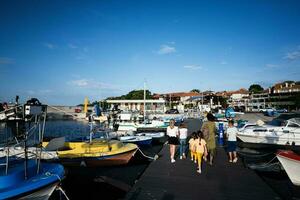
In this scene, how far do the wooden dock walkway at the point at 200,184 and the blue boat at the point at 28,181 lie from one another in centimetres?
254

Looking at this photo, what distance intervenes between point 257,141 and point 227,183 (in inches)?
525

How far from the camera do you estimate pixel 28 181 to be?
24.7 ft

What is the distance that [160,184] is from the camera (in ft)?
30.4

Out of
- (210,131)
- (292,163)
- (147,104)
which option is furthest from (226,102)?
(210,131)

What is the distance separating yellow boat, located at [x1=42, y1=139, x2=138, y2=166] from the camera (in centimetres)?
1460

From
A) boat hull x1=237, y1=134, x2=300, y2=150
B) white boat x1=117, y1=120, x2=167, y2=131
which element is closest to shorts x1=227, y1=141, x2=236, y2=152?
boat hull x1=237, y1=134, x2=300, y2=150

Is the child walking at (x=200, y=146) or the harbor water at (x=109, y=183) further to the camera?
the harbor water at (x=109, y=183)

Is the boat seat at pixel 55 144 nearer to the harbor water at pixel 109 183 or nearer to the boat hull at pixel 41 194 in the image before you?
the harbor water at pixel 109 183

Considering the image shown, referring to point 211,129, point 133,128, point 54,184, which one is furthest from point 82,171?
point 133,128

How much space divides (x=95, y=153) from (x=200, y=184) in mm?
7806

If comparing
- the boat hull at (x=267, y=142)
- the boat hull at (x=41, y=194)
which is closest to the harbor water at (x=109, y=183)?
the boat hull at (x=41, y=194)

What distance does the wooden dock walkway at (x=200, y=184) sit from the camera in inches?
318

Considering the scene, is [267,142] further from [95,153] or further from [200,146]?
[95,153]

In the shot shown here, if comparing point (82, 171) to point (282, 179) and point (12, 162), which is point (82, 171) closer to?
point (12, 162)
